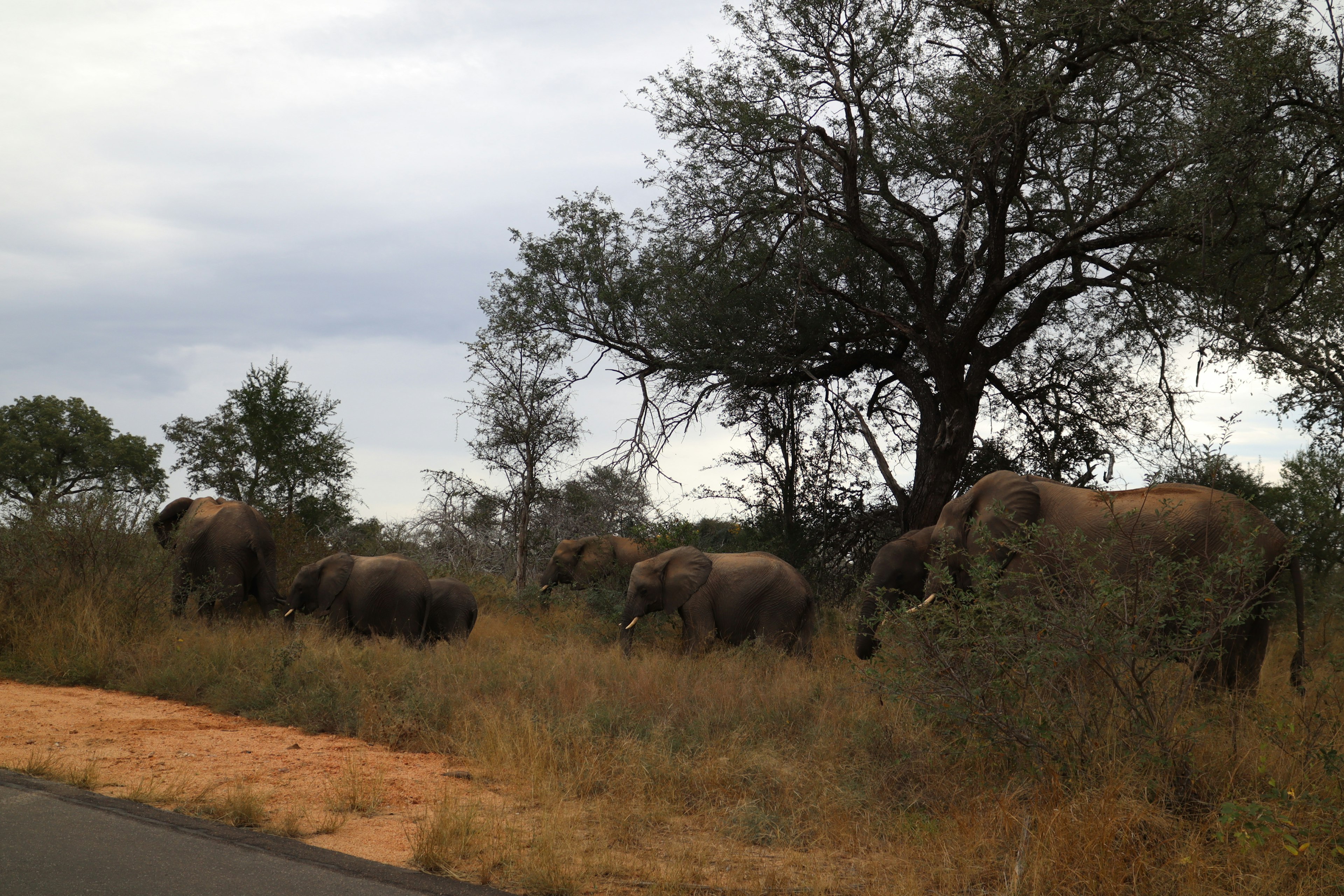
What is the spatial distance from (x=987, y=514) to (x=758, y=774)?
4.65 metres

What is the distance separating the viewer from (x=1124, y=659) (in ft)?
19.4

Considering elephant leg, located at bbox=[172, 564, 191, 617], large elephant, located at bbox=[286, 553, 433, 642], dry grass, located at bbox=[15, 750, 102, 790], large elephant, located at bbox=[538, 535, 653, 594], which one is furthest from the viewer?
large elephant, located at bbox=[538, 535, 653, 594]

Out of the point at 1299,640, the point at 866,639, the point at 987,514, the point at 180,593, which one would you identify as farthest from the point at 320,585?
the point at 1299,640

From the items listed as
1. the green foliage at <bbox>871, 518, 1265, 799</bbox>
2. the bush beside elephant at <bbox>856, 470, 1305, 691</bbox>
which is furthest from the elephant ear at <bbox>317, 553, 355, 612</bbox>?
the green foliage at <bbox>871, 518, 1265, 799</bbox>

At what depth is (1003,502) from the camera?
10.4 metres

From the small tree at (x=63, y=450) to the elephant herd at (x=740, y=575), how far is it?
1105 inches

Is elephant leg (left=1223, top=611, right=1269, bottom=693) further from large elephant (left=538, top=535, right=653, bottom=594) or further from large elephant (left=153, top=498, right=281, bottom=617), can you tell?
large elephant (left=153, top=498, right=281, bottom=617)

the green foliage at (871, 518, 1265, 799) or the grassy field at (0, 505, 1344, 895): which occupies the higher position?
the green foliage at (871, 518, 1265, 799)

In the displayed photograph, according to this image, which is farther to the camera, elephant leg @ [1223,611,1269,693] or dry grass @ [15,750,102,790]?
elephant leg @ [1223,611,1269,693]

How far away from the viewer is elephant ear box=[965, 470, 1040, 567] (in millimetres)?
10523

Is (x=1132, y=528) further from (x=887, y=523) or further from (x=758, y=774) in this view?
(x=887, y=523)

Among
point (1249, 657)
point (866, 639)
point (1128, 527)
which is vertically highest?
point (1128, 527)

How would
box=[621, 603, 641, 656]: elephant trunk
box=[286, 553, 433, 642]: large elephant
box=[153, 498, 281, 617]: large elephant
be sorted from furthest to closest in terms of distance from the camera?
1. box=[153, 498, 281, 617]: large elephant
2. box=[286, 553, 433, 642]: large elephant
3. box=[621, 603, 641, 656]: elephant trunk

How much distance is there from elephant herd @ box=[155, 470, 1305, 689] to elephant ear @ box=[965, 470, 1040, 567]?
17 mm
